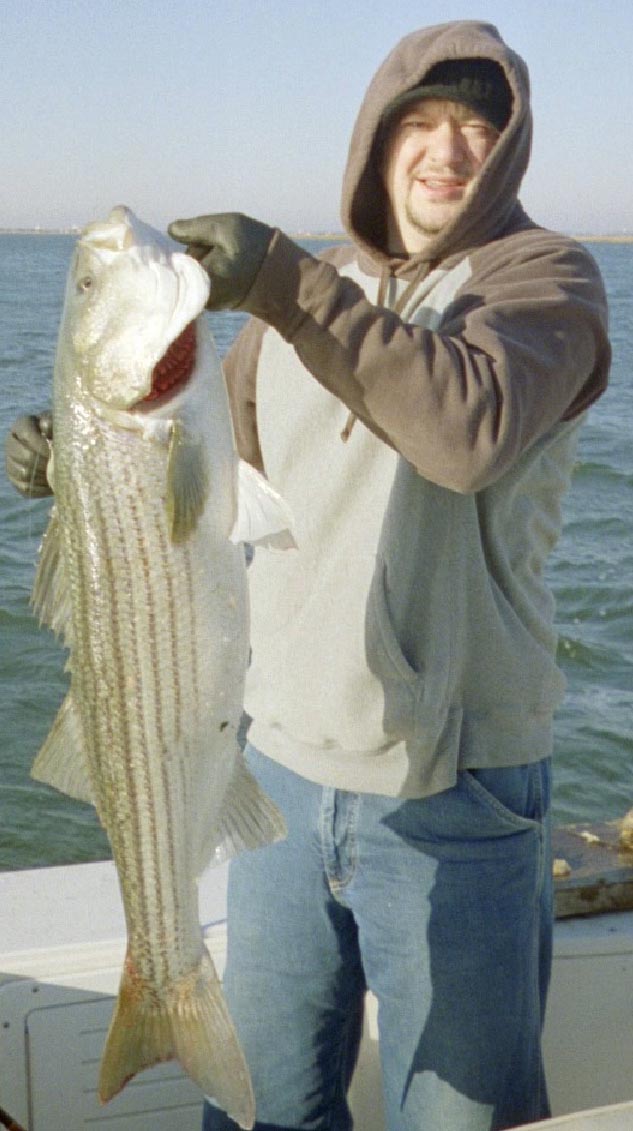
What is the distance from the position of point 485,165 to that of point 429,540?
852 millimetres

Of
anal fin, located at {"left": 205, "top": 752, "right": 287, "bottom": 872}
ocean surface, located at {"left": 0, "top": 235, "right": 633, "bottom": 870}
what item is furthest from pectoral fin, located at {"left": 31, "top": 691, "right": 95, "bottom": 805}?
ocean surface, located at {"left": 0, "top": 235, "right": 633, "bottom": 870}

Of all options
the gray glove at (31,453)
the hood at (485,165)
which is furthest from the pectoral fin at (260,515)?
the hood at (485,165)

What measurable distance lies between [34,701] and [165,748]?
7.67 metres

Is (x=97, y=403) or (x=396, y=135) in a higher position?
(x=396, y=135)

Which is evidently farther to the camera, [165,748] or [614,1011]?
[614,1011]

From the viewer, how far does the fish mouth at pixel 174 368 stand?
233 cm

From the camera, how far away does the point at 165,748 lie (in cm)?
252

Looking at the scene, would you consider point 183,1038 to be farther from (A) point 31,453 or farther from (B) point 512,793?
(A) point 31,453

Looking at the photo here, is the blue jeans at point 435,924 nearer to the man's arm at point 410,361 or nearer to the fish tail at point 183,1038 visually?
the fish tail at point 183,1038

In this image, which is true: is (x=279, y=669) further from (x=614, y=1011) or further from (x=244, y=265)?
(x=614, y=1011)

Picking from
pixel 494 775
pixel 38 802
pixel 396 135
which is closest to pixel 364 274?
pixel 396 135

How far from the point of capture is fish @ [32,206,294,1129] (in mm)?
2328

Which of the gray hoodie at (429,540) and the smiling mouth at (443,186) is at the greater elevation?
the smiling mouth at (443,186)

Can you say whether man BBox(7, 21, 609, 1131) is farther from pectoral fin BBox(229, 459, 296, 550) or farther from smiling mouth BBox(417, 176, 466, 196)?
pectoral fin BBox(229, 459, 296, 550)
